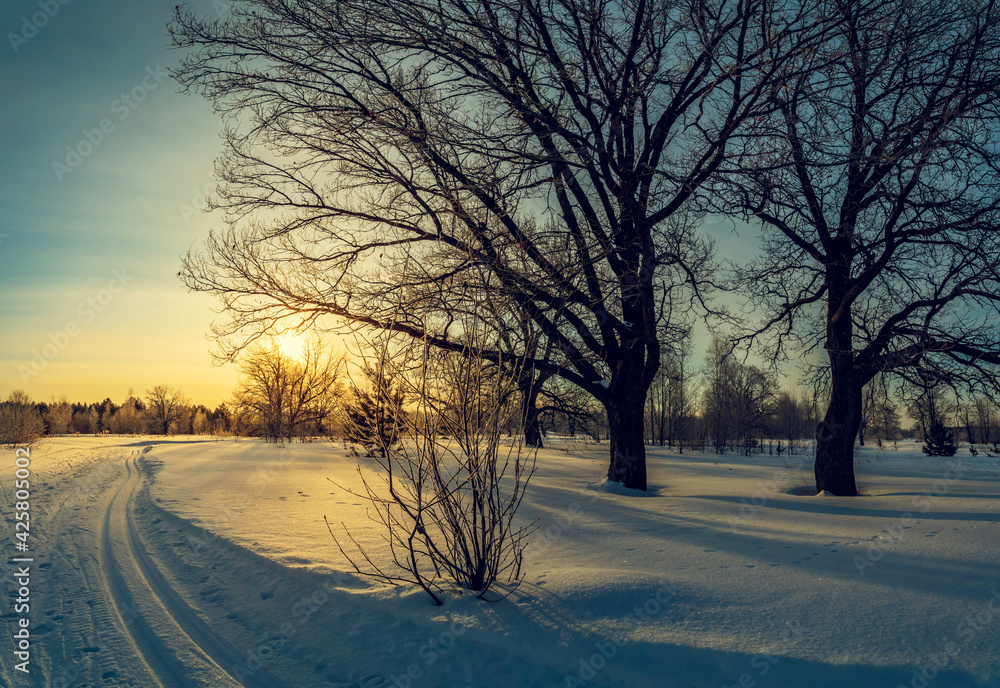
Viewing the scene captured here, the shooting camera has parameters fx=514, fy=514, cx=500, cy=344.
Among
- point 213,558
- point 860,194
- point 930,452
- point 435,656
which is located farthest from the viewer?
point 930,452

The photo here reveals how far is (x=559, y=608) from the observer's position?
3438 mm

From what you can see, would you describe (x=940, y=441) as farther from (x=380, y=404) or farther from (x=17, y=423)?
(x=17, y=423)

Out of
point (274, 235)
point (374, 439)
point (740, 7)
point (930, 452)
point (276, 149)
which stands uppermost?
point (740, 7)

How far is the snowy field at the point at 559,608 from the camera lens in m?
2.85

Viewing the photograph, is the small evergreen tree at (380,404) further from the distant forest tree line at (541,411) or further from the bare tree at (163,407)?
the bare tree at (163,407)

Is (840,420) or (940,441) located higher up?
(840,420)

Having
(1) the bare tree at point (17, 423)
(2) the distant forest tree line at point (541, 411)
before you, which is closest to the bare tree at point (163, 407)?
(2) the distant forest tree line at point (541, 411)

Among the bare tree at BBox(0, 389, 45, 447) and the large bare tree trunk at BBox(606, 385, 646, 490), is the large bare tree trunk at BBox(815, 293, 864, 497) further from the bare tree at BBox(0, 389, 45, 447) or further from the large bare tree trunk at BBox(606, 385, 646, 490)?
the bare tree at BBox(0, 389, 45, 447)

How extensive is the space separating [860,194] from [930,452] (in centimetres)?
2400

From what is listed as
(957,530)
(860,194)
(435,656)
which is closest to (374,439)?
(435,656)

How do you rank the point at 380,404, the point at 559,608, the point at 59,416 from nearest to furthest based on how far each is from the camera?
the point at 559,608, the point at 380,404, the point at 59,416

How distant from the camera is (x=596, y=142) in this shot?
23.4 ft

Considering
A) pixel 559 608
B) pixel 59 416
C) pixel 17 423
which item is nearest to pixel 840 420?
pixel 559 608

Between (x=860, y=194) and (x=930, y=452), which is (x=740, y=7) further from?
(x=930, y=452)
